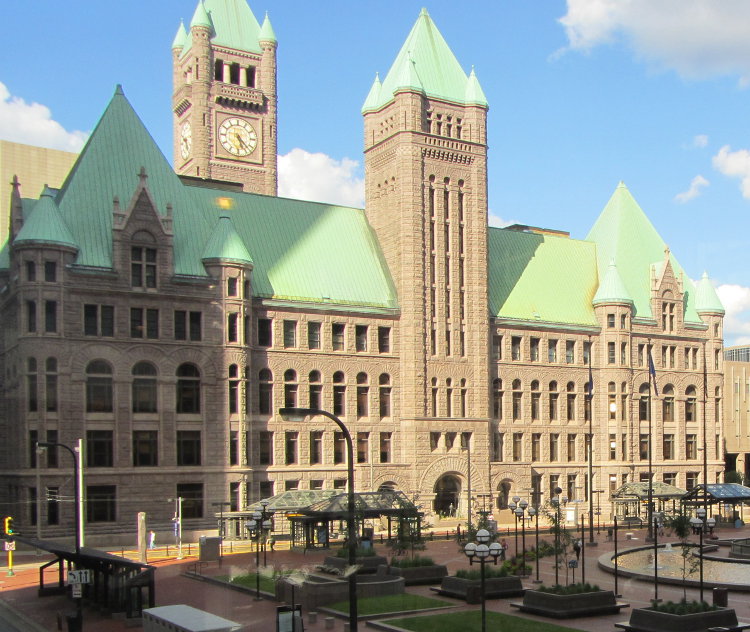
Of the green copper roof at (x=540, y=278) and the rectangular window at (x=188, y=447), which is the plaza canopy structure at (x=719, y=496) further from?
the rectangular window at (x=188, y=447)

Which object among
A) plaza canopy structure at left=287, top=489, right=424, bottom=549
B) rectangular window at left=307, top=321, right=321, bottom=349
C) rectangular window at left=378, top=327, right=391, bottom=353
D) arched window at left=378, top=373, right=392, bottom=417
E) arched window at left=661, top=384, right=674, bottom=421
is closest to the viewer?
plaza canopy structure at left=287, top=489, right=424, bottom=549

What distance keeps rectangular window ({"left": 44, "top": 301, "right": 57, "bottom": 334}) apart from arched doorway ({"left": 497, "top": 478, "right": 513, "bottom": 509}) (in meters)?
38.7

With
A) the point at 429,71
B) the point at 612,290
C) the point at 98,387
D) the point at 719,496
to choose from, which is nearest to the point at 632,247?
the point at 612,290

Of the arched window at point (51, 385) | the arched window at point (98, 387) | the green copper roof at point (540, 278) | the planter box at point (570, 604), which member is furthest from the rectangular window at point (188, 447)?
the planter box at point (570, 604)

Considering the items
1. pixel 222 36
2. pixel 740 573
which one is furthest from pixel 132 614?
pixel 222 36

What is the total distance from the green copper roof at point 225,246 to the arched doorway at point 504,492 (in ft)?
95.6

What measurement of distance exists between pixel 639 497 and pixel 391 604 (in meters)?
48.5

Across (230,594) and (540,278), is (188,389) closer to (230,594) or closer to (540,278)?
(230,594)

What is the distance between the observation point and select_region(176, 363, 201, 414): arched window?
70562 mm

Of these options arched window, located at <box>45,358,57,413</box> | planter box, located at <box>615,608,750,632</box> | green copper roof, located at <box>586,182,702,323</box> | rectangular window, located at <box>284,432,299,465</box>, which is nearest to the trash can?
planter box, located at <box>615,608,750,632</box>

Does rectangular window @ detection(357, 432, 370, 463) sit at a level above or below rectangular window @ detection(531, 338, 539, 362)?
below

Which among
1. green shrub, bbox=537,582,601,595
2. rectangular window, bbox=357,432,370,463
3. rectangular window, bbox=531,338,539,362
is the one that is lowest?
green shrub, bbox=537,582,601,595

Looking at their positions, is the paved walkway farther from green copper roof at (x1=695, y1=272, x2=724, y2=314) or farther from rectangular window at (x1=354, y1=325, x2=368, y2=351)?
green copper roof at (x1=695, y1=272, x2=724, y2=314)

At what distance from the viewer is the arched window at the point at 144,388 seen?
68.9m
